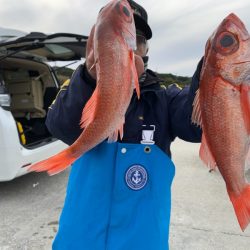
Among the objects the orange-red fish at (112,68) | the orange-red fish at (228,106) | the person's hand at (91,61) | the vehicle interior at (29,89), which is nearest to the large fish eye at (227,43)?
the orange-red fish at (228,106)

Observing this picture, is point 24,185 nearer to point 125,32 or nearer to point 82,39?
point 82,39

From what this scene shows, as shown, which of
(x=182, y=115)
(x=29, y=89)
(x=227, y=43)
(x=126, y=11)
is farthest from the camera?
(x=29, y=89)

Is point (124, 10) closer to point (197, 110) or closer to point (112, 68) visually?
point (112, 68)

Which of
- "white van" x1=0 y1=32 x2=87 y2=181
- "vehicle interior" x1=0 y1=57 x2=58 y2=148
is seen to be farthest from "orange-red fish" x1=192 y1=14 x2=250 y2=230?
"vehicle interior" x1=0 y1=57 x2=58 y2=148

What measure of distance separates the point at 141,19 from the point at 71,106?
0.57m

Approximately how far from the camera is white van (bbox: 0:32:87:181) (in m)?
4.61

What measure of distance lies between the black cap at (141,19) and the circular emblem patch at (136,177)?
0.67m

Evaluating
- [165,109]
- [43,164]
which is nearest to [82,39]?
[165,109]

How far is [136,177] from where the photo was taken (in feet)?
6.06

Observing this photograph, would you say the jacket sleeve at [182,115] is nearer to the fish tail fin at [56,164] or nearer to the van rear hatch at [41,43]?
the fish tail fin at [56,164]

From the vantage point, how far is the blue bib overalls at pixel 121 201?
1.85 metres

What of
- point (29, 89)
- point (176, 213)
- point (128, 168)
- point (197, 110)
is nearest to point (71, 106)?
point (128, 168)

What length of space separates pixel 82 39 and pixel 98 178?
3.36 m

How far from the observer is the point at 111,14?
4.06ft
